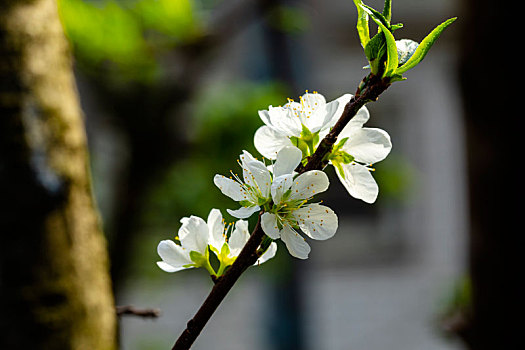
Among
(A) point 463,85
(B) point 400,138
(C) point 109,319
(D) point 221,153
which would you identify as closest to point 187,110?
(D) point 221,153

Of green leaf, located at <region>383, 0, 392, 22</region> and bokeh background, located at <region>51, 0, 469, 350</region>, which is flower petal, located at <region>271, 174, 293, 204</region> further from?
bokeh background, located at <region>51, 0, 469, 350</region>

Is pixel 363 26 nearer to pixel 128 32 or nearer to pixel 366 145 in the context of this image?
pixel 366 145

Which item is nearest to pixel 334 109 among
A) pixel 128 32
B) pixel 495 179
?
pixel 495 179

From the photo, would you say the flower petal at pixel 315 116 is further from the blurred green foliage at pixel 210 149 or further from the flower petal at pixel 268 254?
the blurred green foliage at pixel 210 149

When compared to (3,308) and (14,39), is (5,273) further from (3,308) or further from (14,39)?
(14,39)

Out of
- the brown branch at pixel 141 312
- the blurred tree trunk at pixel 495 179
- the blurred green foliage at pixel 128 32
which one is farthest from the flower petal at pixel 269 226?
the blurred green foliage at pixel 128 32

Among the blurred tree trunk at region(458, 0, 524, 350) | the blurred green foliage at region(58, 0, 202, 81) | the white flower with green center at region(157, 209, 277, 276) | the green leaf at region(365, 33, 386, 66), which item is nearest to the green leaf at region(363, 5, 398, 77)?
the green leaf at region(365, 33, 386, 66)

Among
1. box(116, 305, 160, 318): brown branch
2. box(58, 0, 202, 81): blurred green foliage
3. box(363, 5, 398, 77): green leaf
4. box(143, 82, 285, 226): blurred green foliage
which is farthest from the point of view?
box(143, 82, 285, 226): blurred green foliage
